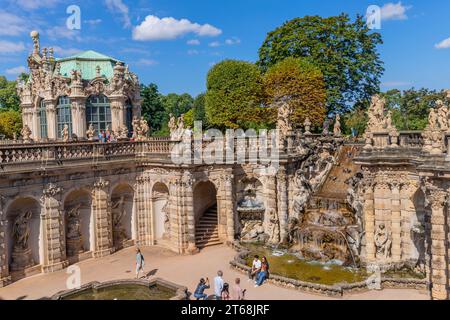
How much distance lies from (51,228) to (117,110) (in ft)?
68.6

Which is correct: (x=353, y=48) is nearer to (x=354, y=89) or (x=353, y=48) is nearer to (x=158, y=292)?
(x=354, y=89)

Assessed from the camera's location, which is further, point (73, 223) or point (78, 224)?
point (78, 224)

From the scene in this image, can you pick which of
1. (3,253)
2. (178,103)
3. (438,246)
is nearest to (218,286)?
(438,246)

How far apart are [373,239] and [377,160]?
15.0ft

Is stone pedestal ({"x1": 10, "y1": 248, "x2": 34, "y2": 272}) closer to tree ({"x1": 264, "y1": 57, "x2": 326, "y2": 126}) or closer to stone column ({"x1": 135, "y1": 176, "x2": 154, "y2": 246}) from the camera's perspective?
stone column ({"x1": 135, "y1": 176, "x2": 154, "y2": 246})

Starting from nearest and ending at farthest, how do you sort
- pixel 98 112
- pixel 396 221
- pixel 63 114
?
pixel 396 221 < pixel 63 114 < pixel 98 112

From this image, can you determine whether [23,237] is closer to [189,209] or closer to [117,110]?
[189,209]

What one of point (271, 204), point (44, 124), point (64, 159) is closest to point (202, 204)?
point (271, 204)

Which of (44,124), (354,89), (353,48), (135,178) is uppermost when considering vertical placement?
(353,48)

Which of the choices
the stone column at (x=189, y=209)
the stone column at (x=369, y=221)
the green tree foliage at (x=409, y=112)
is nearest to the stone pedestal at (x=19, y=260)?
the stone column at (x=189, y=209)

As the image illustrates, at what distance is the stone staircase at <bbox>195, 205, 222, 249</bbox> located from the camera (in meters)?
26.7

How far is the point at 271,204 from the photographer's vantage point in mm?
27188

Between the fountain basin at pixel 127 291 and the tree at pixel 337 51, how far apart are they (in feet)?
113

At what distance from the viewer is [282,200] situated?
88.4 feet
